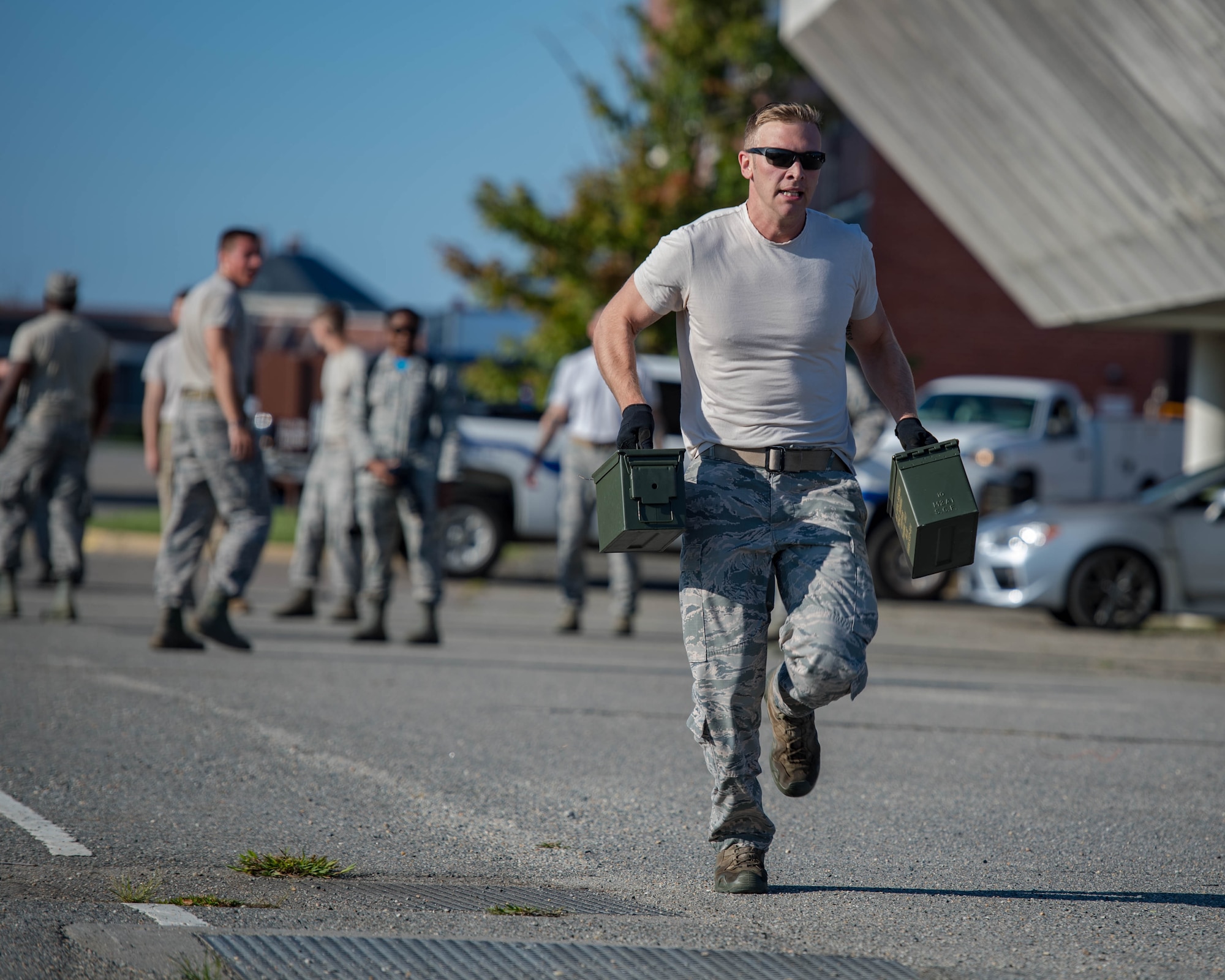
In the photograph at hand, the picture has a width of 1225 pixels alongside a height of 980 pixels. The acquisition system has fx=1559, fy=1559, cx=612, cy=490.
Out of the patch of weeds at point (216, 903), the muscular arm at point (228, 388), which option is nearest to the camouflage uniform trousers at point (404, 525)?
the muscular arm at point (228, 388)

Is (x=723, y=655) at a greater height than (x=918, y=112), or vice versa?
(x=918, y=112)

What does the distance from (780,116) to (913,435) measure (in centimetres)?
92

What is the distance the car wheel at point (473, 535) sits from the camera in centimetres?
1440

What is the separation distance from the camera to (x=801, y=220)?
13.6 feet

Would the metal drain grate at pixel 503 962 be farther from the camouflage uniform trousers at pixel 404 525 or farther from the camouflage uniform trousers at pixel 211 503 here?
the camouflage uniform trousers at pixel 404 525

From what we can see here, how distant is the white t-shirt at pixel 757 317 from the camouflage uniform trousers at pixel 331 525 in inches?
226

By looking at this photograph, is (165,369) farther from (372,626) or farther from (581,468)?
(581,468)

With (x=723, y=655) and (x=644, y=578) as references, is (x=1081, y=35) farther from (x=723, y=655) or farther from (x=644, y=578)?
(x=723, y=655)

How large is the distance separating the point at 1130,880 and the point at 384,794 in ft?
7.60

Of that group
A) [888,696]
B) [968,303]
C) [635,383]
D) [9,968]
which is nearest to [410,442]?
[888,696]

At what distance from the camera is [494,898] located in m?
3.85

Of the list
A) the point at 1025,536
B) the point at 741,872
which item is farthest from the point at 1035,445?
the point at 741,872

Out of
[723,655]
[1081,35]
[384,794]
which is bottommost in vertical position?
[384,794]

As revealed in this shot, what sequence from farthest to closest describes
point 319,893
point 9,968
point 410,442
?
point 410,442 → point 319,893 → point 9,968
